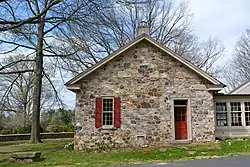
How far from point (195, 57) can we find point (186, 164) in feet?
99.4

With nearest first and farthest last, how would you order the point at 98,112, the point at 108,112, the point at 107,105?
the point at 98,112 → the point at 108,112 → the point at 107,105

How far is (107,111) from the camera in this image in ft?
61.4

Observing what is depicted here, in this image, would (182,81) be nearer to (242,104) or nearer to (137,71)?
(137,71)

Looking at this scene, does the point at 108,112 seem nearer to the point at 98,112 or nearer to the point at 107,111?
the point at 107,111

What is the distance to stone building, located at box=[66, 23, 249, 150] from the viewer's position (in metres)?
18.5

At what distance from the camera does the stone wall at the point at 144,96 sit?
60.5 ft

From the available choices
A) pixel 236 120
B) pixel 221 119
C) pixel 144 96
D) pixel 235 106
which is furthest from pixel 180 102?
pixel 236 120

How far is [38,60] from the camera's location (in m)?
25.2

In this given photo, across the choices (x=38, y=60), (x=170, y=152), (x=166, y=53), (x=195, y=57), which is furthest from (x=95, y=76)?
(x=195, y=57)

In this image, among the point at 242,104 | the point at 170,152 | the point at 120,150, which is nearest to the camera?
the point at 170,152

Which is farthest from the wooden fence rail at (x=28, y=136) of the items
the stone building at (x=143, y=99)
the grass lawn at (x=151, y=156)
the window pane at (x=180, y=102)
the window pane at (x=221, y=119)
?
the window pane at (x=221, y=119)

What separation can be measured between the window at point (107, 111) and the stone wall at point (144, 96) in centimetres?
43

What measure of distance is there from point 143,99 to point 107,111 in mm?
2184

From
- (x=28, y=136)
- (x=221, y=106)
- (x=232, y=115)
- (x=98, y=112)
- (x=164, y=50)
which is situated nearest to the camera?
(x=98, y=112)
